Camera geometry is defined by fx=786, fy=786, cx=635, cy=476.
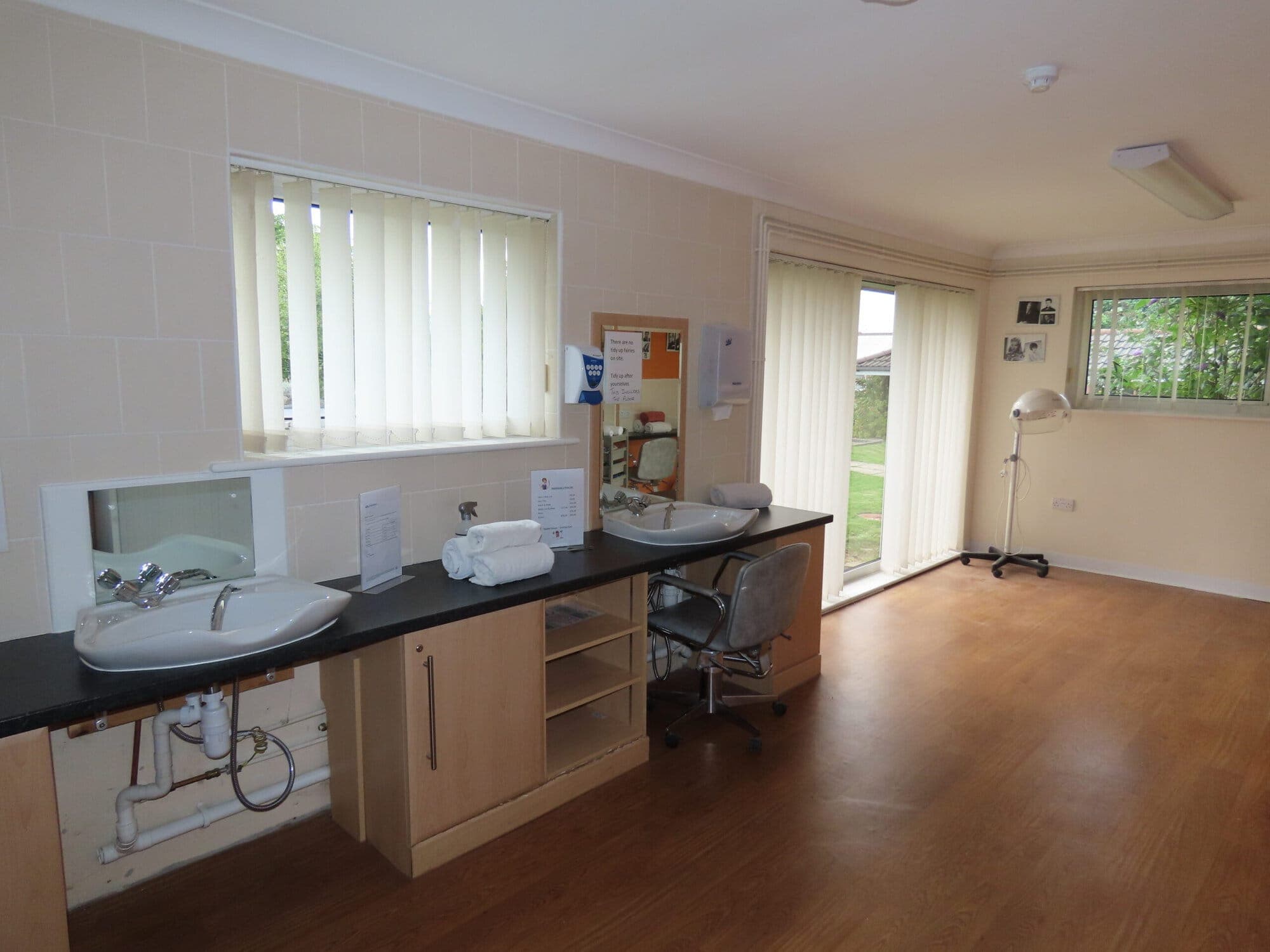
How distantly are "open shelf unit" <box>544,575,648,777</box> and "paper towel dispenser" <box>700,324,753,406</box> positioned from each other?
1.20m

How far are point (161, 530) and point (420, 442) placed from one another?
36.0 inches

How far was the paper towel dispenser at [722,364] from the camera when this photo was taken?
3.85 metres

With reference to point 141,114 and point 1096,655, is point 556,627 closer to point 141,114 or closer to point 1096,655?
point 141,114

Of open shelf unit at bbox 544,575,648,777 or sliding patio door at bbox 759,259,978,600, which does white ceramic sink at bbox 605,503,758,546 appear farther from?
sliding patio door at bbox 759,259,978,600

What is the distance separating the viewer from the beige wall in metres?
5.48

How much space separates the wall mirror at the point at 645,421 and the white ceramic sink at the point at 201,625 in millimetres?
1430

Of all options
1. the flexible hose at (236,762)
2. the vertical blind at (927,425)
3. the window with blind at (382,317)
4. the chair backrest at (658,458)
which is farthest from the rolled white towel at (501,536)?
the vertical blind at (927,425)

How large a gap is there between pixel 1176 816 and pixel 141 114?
4021 millimetres

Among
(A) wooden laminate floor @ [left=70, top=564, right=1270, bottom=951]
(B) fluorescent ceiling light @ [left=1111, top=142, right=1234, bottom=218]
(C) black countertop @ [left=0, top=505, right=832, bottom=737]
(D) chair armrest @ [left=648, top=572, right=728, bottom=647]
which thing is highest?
(B) fluorescent ceiling light @ [left=1111, top=142, right=1234, bottom=218]

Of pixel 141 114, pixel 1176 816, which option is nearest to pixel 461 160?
pixel 141 114

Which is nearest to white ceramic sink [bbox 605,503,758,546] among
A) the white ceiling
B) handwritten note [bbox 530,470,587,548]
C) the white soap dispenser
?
handwritten note [bbox 530,470,587,548]

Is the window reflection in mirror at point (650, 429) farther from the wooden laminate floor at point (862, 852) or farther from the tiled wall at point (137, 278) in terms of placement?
the wooden laminate floor at point (862, 852)

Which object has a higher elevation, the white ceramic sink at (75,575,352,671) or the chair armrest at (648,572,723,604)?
the white ceramic sink at (75,575,352,671)

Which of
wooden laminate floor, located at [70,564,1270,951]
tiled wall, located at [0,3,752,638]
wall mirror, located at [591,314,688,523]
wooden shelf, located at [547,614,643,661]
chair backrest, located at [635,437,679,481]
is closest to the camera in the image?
tiled wall, located at [0,3,752,638]
